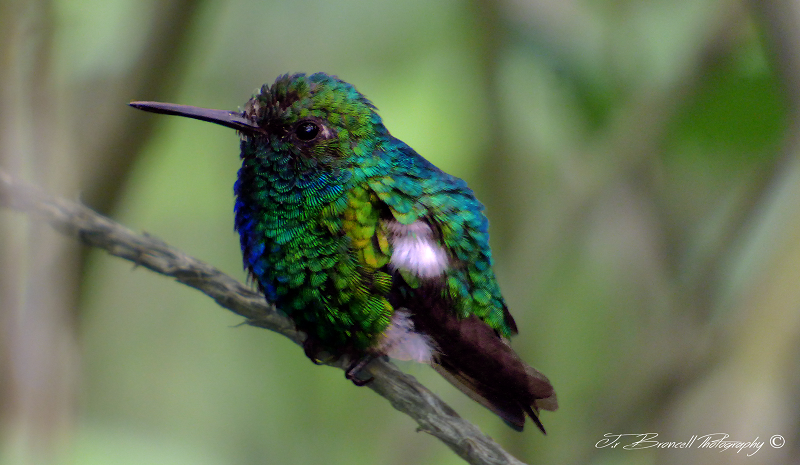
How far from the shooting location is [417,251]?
1098 millimetres

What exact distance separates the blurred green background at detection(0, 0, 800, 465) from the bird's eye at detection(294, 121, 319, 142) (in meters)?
0.62

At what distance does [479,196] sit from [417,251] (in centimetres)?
90

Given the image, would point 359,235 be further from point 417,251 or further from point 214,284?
point 214,284

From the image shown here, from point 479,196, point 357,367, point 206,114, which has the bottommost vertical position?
point 357,367

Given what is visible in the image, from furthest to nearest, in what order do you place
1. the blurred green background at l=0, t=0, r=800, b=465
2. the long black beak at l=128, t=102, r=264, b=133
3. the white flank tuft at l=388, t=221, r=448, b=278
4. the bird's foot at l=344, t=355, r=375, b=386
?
the blurred green background at l=0, t=0, r=800, b=465, the bird's foot at l=344, t=355, r=375, b=386, the white flank tuft at l=388, t=221, r=448, b=278, the long black beak at l=128, t=102, r=264, b=133

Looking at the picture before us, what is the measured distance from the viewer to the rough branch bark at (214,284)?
3.31 ft

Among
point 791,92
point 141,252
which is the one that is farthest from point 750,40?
point 141,252

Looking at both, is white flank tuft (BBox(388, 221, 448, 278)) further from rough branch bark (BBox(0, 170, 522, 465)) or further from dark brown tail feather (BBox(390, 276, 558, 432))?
rough branch bark (BBox(0, 170, 522, 465))

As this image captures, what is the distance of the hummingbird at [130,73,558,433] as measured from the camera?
43.4 inches

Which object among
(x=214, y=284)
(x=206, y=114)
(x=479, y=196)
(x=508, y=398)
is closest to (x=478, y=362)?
(x=508, y=398)

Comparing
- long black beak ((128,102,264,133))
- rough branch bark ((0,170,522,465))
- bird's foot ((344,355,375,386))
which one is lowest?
bird's foot ((344,355,375,386))

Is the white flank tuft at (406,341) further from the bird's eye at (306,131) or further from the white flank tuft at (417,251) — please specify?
the bird's eye at (306,131)
